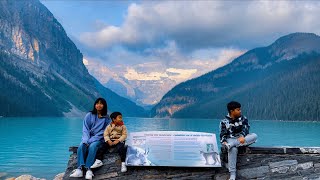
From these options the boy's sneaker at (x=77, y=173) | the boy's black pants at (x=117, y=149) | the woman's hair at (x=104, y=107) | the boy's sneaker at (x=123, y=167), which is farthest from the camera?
the woman's hair at (x=104, y=107)

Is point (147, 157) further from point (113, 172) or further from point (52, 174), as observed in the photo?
point (52, 174)

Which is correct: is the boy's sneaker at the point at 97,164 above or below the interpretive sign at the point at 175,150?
below

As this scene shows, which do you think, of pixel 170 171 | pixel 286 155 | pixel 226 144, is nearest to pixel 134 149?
pixel 170 171

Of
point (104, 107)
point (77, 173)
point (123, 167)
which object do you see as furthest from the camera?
point (104, 107)

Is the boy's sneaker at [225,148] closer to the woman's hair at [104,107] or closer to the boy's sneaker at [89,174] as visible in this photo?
the woman's hair at [104,107]

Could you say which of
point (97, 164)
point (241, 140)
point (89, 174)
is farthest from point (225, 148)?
point (89, 174)

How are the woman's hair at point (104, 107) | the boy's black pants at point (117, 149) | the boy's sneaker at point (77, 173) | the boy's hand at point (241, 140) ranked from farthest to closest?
the woman's hair at point (104, 107)
the boy's black pants at point (117, 149)
the boy's sneaker at point (77, 173)
the boy's hand at point (241, 140)

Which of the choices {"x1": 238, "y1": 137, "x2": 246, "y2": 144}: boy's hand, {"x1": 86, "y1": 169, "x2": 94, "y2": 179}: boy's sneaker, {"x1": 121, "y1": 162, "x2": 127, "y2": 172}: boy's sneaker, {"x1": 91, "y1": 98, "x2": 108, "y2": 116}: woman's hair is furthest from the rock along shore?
{"x1": 91, "y1": 98, "x2": 108, "y2": 116}: woman's hair

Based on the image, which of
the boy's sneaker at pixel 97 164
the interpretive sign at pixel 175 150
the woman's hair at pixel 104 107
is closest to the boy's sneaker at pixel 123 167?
the interpretive sign at pixel 175 150

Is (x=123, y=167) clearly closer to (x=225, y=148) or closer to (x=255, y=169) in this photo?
(x=225, y=148)

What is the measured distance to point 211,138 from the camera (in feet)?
36.0

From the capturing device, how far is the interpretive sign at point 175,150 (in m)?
10.6

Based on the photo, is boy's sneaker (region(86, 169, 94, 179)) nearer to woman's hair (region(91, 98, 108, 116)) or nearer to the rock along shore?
the rock along shore

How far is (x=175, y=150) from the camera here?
1067cm
